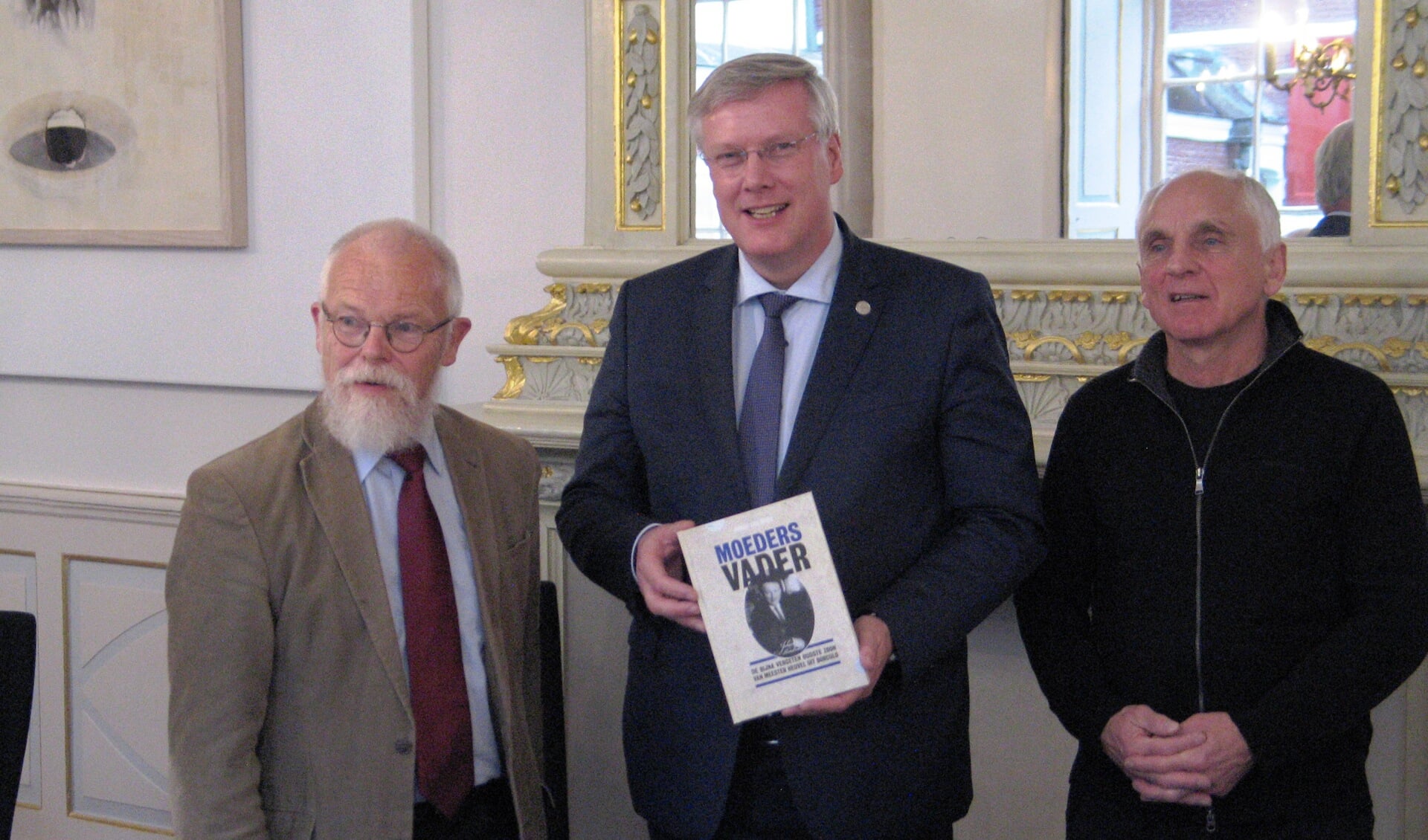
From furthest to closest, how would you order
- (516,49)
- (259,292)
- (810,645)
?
(259,292) < (516,49) < (810,645)

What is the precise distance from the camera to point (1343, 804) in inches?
80.7

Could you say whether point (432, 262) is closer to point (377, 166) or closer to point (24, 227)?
point (377, 166)

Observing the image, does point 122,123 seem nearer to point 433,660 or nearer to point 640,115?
point 640,115

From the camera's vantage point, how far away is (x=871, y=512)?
2004mm

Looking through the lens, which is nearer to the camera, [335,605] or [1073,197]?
[335,605]

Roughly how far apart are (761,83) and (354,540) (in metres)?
0.91

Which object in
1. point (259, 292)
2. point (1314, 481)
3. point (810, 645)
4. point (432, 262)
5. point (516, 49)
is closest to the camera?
point (810, 645)

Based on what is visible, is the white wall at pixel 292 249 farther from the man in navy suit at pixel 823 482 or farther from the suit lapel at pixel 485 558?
the man in navy suit at pixel 823 482

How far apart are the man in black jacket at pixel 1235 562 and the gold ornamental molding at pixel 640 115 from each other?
1.29 metres

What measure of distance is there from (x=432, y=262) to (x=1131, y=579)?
119 centimetres

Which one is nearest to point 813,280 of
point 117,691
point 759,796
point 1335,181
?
point 759,796

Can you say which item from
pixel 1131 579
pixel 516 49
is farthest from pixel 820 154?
pixel 516 49

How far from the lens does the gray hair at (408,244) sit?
215cm

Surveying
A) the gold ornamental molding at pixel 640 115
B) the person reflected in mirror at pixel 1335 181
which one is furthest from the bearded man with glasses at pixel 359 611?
the person reflected in mirror at pixel 1335 181
